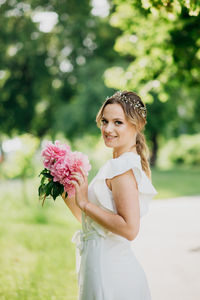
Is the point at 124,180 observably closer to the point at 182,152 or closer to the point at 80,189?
the point at 80,189

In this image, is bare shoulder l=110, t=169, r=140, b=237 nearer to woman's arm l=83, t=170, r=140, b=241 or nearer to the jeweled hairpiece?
woman's arm l=83, t=170, r=140, b=241

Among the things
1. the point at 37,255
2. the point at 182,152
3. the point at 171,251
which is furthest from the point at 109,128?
the point at 182,152

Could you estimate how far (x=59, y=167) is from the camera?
234cm

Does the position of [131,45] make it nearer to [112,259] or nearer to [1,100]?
[112,259]

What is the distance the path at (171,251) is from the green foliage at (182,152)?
63.7 ft

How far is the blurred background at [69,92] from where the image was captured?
7.73 meters

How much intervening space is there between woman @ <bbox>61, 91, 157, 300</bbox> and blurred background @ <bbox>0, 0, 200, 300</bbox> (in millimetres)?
3588

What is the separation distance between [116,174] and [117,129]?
0.35 metres

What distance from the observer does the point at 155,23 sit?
902 centimetres

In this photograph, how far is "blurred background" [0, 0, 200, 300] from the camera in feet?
25.4

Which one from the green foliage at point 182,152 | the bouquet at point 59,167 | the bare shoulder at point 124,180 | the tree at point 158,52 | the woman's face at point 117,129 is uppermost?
the green foliage at point 182,152

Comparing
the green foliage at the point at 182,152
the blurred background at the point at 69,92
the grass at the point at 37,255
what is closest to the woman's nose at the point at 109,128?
the grass at the point at 37,255

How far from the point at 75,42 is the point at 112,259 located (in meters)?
27.0

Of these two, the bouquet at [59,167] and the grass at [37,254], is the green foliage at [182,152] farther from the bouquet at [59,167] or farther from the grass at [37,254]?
the bouquet at [59,167]
